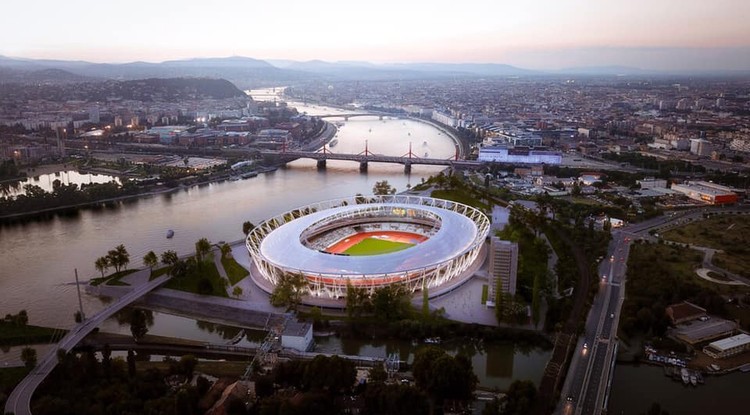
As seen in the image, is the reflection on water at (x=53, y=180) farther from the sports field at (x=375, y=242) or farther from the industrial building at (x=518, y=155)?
the industrial building at (x=518, y=155)

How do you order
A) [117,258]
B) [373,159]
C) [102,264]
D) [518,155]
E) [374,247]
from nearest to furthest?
1. [102,264]
2. [117,258]
3. [374,247]
4. [518,155]
5. [373,159]

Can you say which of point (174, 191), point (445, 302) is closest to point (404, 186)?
point (174, 191)

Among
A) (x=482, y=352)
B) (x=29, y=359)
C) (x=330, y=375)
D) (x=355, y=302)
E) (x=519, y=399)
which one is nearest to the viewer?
(x=519, y=399)

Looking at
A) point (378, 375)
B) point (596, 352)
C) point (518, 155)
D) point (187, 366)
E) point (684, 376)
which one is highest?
point (518, 155)

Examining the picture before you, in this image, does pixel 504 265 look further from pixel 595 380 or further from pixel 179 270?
pixel 179 270

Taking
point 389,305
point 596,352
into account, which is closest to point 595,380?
point 596,352

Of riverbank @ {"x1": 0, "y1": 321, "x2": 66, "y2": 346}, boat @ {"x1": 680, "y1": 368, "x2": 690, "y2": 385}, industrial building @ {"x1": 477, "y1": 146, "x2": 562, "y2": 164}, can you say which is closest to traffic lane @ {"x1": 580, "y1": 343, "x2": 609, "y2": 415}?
boat @ {"x1": 680, "y1": 368, "x2": 690, "y2": 385}

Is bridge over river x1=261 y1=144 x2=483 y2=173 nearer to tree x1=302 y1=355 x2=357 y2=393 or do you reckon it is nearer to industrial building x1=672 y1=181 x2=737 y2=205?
industrial building x1=672 y1=181 x2=737 y2=205

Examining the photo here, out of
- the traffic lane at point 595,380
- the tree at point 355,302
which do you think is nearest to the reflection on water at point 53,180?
the tree at point 355,302
